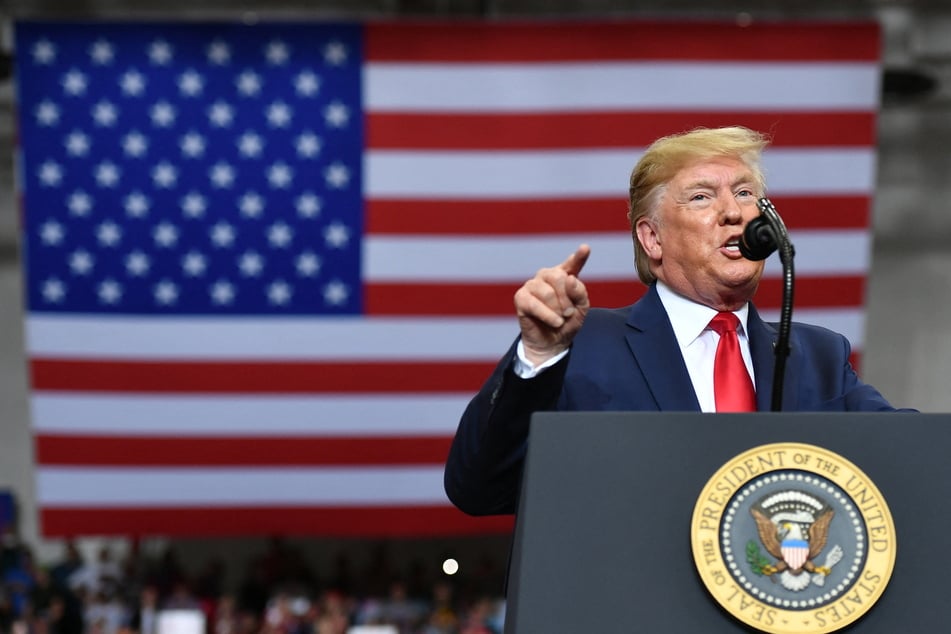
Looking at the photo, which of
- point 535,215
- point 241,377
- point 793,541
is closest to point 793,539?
point 793,541

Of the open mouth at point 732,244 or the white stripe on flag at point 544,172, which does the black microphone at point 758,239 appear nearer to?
the open mouth at point 732,244

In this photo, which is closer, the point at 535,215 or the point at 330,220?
the point at 535,215

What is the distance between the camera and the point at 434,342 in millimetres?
7094

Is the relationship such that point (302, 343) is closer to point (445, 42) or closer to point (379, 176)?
point (379, 176)

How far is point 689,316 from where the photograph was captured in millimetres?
1553

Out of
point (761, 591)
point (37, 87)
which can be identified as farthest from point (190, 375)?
point (761, 591)

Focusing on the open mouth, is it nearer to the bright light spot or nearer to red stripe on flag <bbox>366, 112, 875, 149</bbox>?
the bright light spot

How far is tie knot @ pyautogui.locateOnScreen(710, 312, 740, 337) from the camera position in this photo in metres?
1.54

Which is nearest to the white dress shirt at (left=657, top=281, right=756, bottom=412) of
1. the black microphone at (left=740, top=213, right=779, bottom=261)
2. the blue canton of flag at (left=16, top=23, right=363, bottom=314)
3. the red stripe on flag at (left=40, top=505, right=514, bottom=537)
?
the black microphone at (left=740, top=213, right=779, bottom=261)

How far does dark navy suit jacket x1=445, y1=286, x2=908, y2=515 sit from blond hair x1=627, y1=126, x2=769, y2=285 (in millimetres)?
121

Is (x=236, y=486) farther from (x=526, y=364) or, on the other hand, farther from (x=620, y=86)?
(x=526, y=364)

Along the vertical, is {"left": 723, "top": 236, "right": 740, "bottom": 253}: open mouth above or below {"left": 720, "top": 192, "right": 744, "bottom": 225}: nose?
below

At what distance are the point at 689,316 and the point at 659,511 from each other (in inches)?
19.1

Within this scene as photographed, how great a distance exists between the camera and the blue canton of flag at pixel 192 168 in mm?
7070
